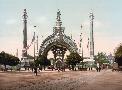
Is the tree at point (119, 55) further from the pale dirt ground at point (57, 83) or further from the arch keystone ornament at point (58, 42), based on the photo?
the pale dirt ground at point (57, 83)

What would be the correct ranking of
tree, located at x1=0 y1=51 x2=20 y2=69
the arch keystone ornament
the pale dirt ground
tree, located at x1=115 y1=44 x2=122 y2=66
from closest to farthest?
the pale dirt ground, tree, located at x1=115 y1=44 x2=122 y2=66, tree, located at x1=0 y1=51 x2=20 y2=69, the arch keystone ornament

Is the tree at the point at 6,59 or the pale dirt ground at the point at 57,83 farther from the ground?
the tree at the point at 6,59

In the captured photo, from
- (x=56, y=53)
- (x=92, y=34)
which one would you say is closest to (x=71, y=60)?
(x=92, y=34)

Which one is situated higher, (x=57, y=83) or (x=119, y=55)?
(x=119, y=55)

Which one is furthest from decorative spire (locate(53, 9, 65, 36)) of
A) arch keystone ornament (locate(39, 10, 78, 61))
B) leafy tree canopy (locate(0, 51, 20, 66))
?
leafy tree canopy (locate(0, 51, 20, 66))

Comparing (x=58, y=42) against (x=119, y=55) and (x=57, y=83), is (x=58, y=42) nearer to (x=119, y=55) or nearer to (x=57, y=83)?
(x=119, y=55)

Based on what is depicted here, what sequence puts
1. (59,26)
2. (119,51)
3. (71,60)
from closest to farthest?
(119,51) < (71,60) < (59,26)

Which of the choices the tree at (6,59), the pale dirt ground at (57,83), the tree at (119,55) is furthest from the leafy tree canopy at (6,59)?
the pale dirt ground at (57,83)

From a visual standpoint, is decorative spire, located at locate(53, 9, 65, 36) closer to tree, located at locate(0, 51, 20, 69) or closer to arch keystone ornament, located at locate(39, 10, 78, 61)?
arch keystone ornament, located at locate(39, 10, 78, 61)

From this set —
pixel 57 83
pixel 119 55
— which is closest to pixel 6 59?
pixel 119 55

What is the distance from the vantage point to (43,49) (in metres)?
166

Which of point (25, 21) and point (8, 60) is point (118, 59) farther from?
point (25, 21)

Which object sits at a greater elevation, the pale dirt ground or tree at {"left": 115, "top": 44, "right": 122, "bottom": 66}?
tree at {"left": 115, "top": 44, "right": 122, "bottom": 66}

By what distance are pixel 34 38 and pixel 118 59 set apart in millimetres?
28524
